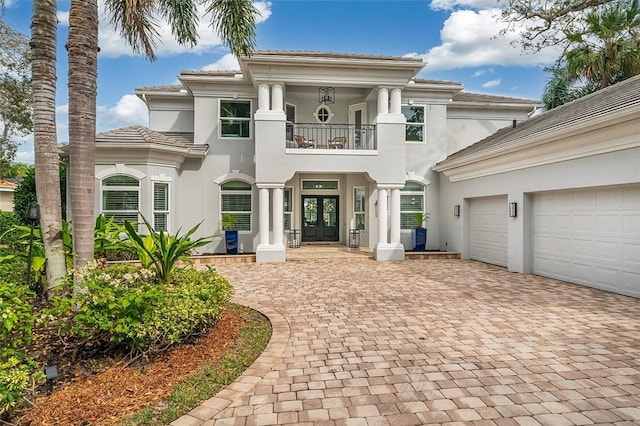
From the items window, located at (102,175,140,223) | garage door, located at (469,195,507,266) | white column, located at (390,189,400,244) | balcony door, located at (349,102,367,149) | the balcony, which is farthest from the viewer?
balcony door, located at (349,102,367,149)

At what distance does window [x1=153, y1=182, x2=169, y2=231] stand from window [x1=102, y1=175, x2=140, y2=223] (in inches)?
22.0

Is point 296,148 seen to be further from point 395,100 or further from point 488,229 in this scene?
point 488,229

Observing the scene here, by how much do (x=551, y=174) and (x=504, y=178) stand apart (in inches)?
70.8

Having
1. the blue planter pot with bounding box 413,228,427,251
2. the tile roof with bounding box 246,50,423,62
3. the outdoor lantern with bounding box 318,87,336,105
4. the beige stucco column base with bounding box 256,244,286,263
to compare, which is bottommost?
the beige stucco column base with bounding box 256,244,286,263

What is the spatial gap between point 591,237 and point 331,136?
964 centimetres

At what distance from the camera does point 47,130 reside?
16.7 feet

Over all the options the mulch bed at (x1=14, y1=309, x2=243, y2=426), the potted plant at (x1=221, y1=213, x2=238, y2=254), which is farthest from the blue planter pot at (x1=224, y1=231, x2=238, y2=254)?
the mulch bed at (x1=14, y1=309, x2=243, y2=426)

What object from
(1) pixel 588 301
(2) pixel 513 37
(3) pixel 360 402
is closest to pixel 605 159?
(1) pixel 588 301

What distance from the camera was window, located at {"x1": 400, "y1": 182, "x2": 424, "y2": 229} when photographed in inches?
573

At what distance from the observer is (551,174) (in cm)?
877

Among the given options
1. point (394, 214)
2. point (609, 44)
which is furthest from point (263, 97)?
point (609, 44)

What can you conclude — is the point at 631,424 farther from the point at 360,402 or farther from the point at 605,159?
the point at 605,159

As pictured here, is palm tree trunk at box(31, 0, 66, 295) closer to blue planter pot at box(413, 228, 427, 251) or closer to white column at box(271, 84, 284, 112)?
white column at box(271, 84, 284, 112)

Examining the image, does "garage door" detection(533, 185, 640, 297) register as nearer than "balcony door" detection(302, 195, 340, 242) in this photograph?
Yes
